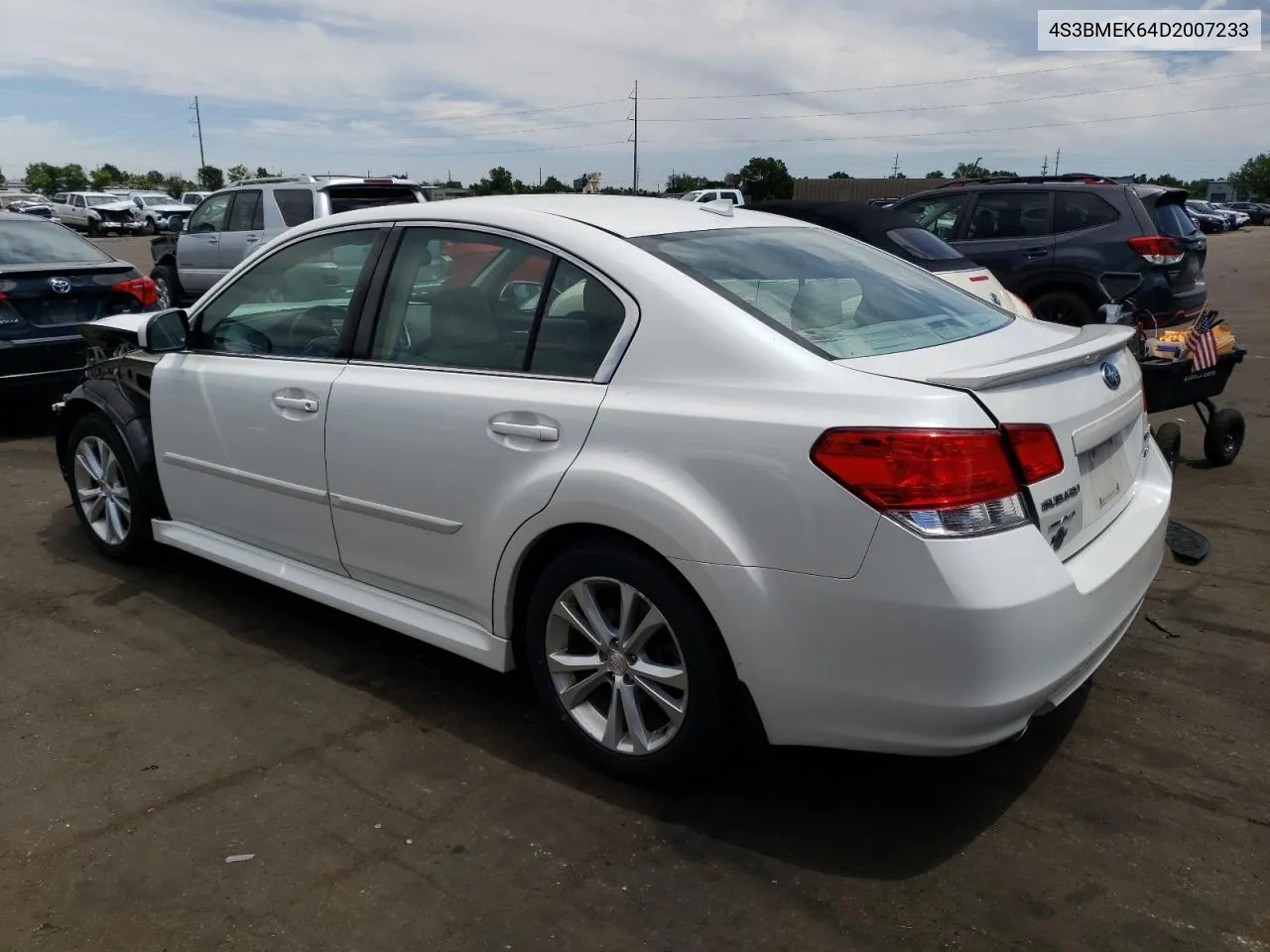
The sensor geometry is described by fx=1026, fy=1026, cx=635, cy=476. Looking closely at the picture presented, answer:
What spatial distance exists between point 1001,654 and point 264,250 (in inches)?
126

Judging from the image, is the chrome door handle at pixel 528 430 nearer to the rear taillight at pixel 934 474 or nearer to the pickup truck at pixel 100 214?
the rear taillight at pixel 934 474

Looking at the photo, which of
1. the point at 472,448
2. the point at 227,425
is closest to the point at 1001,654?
the point at 472,448

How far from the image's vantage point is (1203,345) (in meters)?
6.00

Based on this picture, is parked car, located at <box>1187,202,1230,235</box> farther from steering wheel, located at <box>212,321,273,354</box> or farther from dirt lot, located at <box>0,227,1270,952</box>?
steering wheel, located at <box>212,321,273,354</box>

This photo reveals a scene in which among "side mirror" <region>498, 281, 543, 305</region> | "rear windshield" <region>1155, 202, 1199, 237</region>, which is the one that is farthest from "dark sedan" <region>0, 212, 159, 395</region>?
"rear windshield" <region>1155, 202, 1199, 237</region>

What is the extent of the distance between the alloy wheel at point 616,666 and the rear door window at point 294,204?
10369 millimetres

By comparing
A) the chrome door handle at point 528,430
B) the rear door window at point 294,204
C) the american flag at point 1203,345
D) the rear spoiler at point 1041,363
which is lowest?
the american flag at point 1203,345

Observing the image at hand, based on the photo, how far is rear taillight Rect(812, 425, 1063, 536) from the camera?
7.76 ft

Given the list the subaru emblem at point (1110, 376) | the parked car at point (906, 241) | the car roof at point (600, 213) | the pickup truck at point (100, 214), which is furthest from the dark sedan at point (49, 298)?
the pickup truck at point (100, 214)

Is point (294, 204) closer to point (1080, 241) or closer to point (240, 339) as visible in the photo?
point (1080, 241)

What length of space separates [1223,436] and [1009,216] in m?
4.18

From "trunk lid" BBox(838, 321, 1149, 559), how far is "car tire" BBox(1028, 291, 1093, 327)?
269 inches

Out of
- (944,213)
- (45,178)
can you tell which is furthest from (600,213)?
(45,178)

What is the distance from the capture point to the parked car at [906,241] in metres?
7.56
